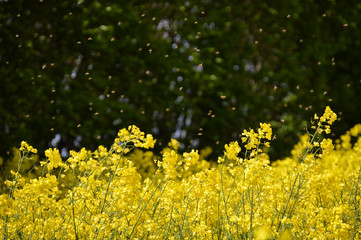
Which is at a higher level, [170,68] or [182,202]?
[182,202]

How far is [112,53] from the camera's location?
6.25 meters

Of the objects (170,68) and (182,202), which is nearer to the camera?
(182,202)

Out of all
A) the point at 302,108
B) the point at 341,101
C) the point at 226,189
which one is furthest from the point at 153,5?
the point at 226,189

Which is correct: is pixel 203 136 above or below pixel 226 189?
below

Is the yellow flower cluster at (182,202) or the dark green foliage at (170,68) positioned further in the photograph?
the dark green foliage at (170,68)

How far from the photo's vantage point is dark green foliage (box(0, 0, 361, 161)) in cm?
A: 607

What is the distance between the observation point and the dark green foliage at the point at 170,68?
6.07 m

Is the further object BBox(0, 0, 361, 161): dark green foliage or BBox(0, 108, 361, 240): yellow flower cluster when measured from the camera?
BBox(0, 0, 361, 161): dark green foliage

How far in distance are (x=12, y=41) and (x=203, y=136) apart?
2.52 meters

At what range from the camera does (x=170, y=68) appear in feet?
20.9

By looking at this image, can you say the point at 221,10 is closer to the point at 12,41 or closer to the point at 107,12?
the point at 107,12

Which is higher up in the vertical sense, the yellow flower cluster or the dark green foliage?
the yellow flower cluster

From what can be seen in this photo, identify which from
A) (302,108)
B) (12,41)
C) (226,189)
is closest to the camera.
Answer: (226,189)

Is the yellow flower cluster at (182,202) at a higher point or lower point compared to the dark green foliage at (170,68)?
higher
